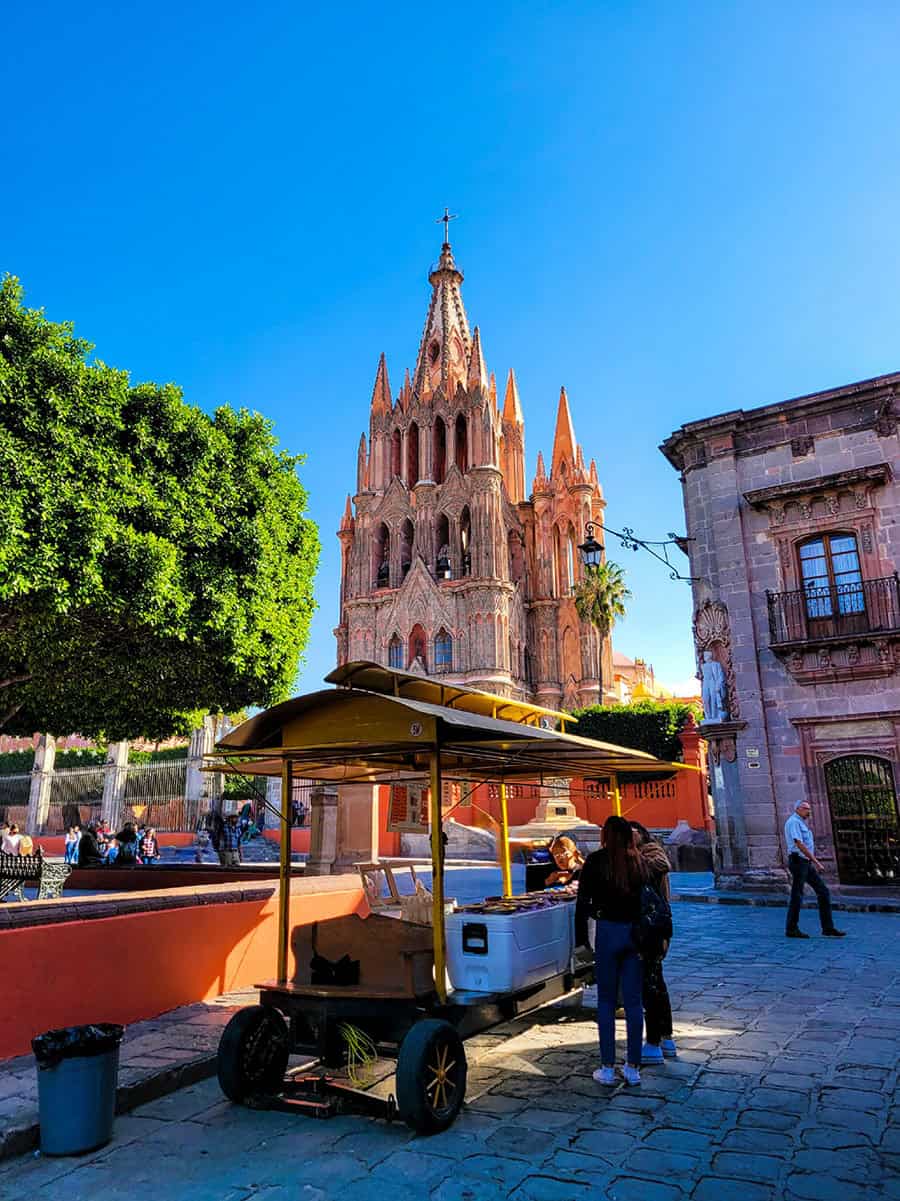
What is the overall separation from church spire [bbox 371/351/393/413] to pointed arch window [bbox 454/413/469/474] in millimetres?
5700

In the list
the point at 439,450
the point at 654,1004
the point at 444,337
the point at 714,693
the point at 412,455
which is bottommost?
the point at 654,1004

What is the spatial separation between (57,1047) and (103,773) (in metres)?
32.2

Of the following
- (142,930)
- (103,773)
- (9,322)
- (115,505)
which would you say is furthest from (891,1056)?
(103,773)

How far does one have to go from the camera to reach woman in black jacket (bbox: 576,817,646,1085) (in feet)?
16.2

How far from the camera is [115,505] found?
387 inches

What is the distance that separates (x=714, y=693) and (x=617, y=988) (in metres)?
12.9

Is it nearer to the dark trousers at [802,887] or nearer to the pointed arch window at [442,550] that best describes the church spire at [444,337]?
the pointed arch window at [442,550]

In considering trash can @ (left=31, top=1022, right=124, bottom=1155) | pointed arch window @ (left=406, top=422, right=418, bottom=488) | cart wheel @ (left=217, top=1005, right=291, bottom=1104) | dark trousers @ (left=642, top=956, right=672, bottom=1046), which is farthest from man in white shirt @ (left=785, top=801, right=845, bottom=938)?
pointed arch window @ (left=406, top=422, right=418, bottom=488)

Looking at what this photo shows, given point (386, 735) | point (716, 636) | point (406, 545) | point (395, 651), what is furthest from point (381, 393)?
point (386, 735)

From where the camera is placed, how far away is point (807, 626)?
16.7m

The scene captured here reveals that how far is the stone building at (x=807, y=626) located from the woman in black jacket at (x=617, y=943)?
12.3 meters

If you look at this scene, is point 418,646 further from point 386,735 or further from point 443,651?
point 386,735

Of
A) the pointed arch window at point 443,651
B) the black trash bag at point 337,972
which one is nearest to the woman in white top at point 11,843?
the black trash bag at point 337,972

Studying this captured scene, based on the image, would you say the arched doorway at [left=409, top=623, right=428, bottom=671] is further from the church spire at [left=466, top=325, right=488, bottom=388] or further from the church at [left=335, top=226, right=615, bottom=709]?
the church spire at [left=466, top=325, right=488, bottom=388]
